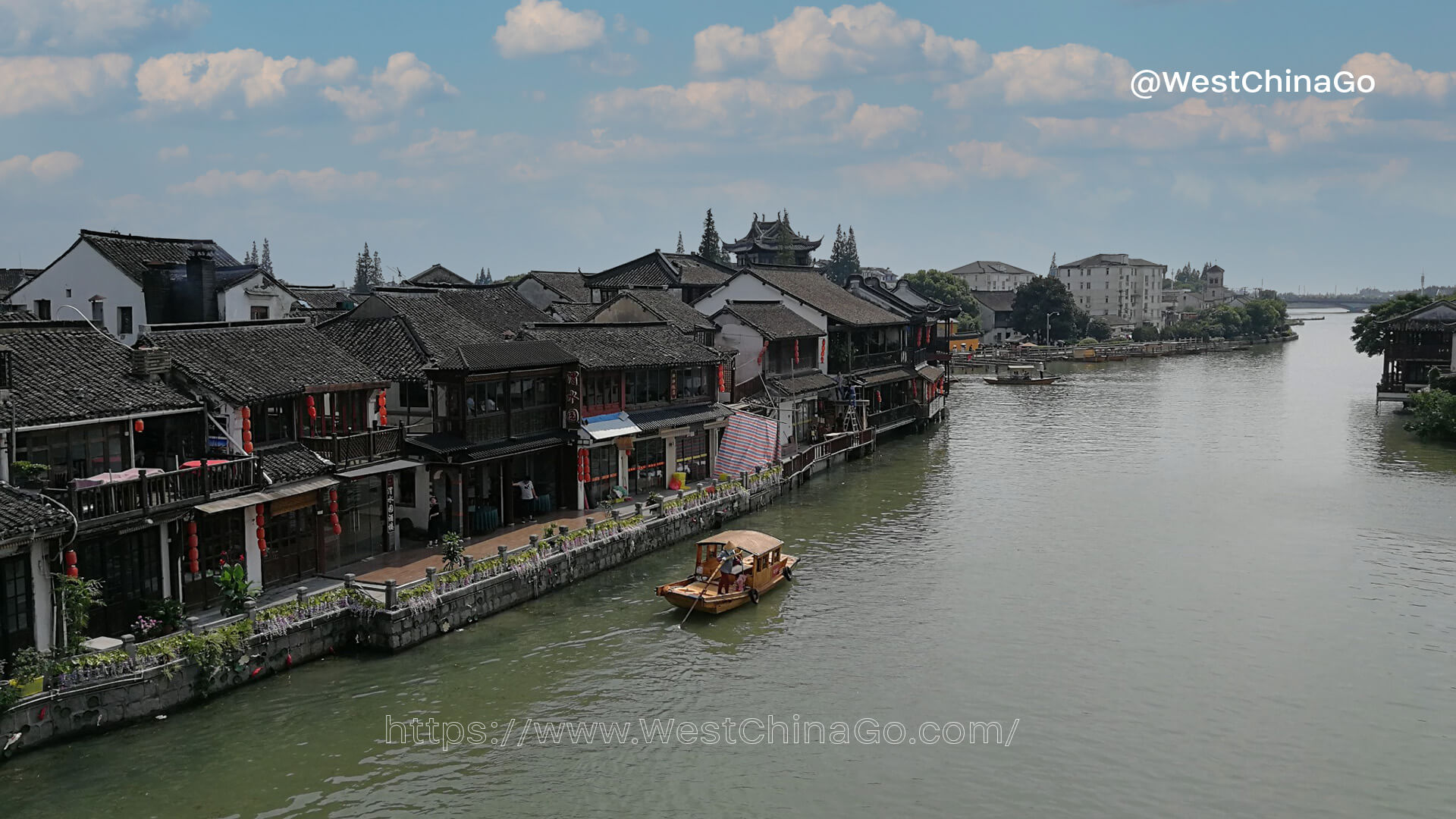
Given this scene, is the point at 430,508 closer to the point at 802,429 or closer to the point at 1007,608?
the point at 1007,608

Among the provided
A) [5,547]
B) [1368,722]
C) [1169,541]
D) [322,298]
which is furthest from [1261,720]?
[322,298]

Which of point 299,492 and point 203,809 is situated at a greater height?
point 299,492

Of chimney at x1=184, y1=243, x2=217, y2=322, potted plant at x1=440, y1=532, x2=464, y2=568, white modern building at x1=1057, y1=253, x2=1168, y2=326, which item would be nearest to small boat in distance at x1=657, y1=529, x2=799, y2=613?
potted plant at x1=440, y1=532, x2=464, y2=568

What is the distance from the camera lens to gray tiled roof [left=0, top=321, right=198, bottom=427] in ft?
75.7

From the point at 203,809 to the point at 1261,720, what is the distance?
20.8 m

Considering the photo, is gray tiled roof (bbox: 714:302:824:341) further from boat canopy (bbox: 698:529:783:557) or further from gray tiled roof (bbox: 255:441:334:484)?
gray tiled roof (bbox: 255:441:334:484)

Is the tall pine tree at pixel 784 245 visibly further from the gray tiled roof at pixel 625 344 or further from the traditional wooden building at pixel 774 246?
the gray tiled roof at pixel 625 344

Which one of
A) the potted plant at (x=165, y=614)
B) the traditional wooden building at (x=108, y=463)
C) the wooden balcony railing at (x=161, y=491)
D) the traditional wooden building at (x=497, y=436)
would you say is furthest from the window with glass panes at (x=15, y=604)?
the traditional wooden building at (x=497, y=436)

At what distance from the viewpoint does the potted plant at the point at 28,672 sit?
1998 centimetres

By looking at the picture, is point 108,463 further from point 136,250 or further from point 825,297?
point 825,297

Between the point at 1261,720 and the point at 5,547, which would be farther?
the point at 1261,720

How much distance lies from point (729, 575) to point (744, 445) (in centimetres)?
1618

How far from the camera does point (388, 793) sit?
20.2 meters

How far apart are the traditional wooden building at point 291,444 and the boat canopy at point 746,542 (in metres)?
8.80
